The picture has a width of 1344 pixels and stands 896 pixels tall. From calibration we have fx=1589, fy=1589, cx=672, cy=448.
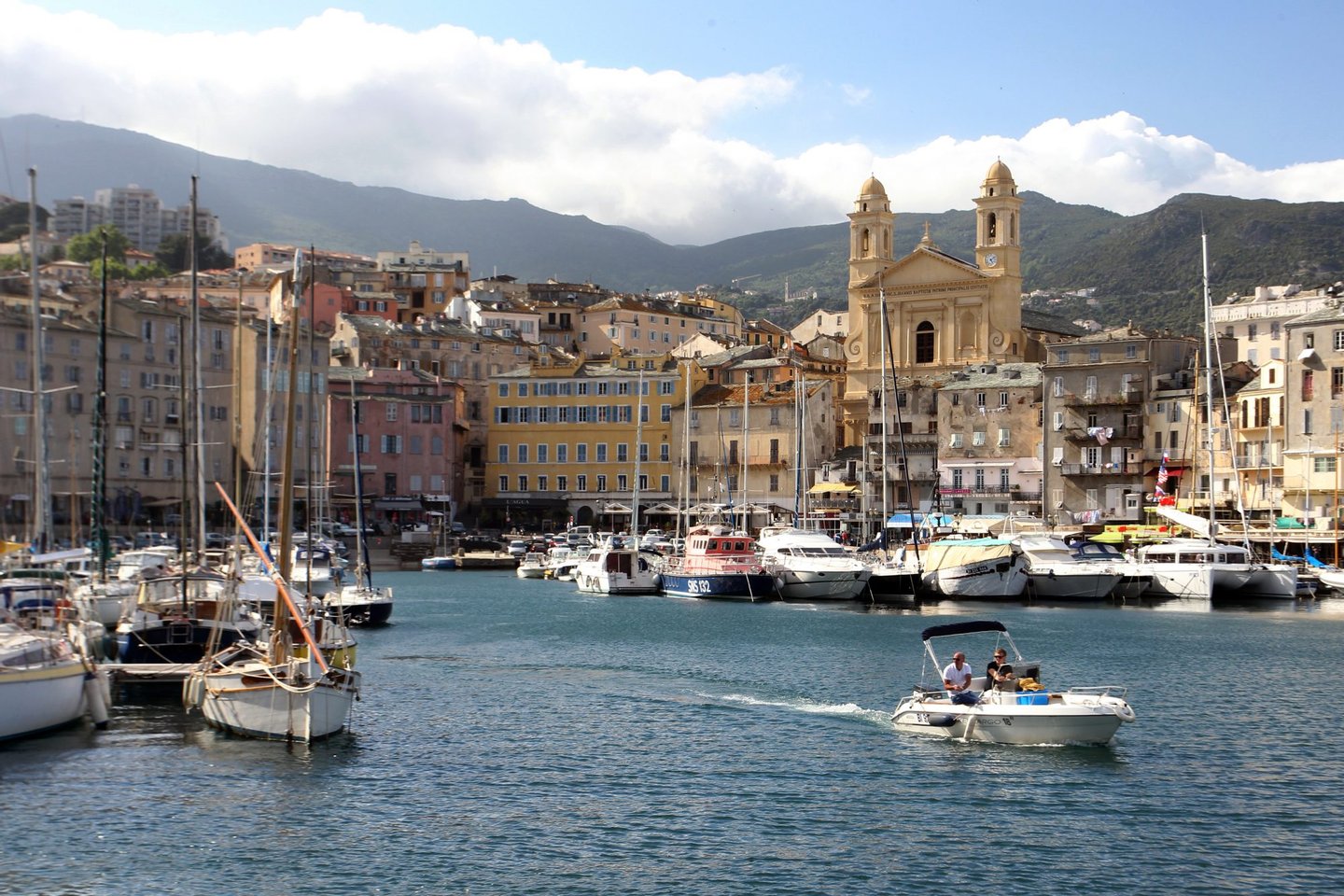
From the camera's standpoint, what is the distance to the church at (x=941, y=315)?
115 meters

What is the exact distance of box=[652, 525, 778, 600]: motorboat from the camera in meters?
72.6

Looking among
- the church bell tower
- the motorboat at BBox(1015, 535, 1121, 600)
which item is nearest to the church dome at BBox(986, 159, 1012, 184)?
the church bell tower

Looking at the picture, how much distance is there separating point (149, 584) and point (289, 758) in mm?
16157

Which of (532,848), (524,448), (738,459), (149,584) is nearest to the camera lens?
(532,848)

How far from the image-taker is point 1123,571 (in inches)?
2874

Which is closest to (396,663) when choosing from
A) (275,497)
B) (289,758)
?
(289,758)

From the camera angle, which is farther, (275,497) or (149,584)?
(275,497)

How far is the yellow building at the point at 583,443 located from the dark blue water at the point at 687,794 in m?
72.3

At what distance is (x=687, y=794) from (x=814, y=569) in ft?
142

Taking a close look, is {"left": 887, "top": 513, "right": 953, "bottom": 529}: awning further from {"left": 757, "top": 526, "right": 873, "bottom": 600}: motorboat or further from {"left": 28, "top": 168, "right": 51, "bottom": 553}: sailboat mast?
{"left": 28, "top": 168, "right": 51, "bottom": 553}: sailboat mast

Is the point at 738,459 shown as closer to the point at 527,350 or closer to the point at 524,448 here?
the point at 524,448

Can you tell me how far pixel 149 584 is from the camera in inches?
1764

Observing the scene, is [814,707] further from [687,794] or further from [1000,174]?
[1000,174]

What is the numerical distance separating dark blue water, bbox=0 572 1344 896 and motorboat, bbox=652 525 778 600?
26479 mm
